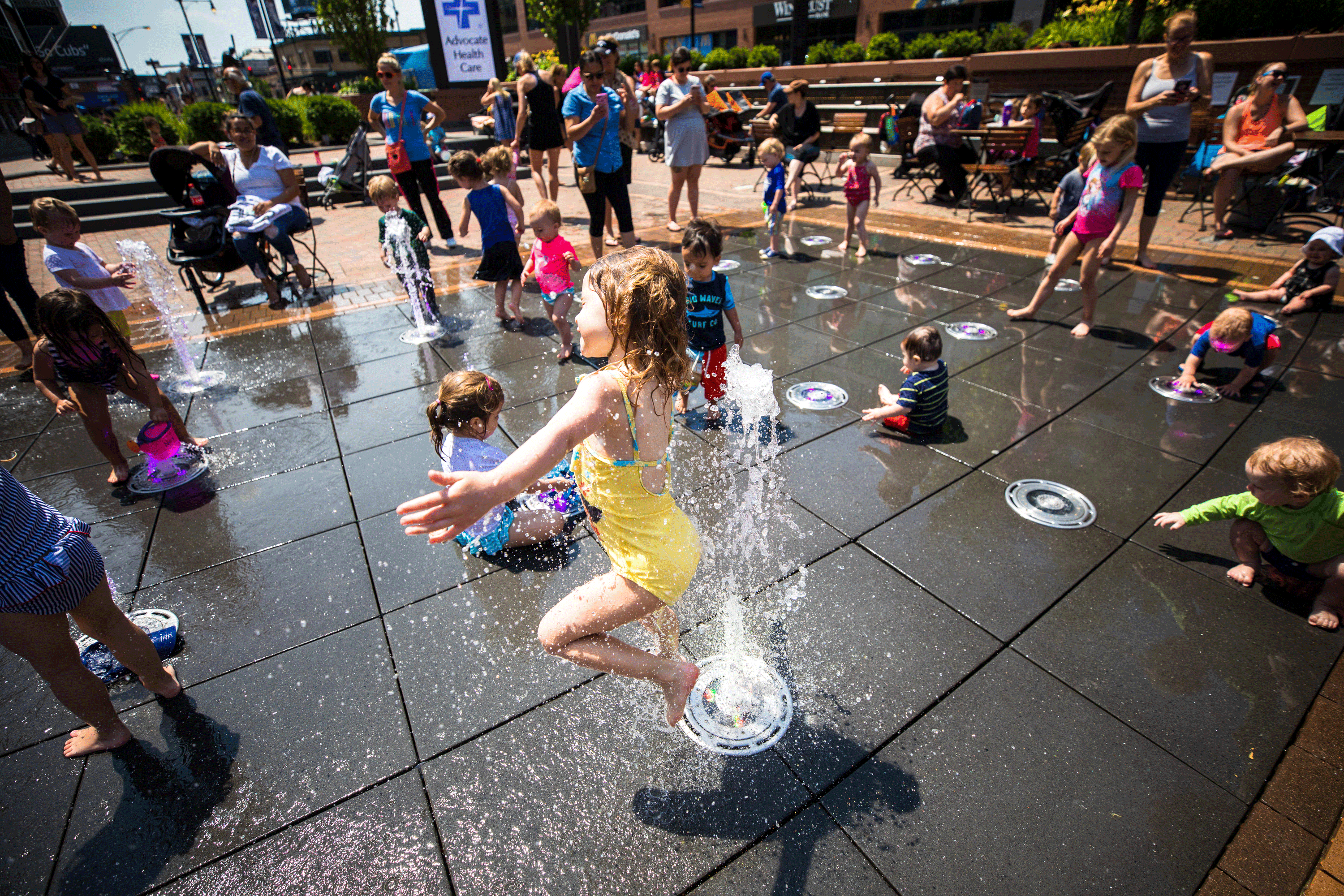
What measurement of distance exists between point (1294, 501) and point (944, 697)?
184cm

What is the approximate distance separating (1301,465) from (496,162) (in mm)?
6640

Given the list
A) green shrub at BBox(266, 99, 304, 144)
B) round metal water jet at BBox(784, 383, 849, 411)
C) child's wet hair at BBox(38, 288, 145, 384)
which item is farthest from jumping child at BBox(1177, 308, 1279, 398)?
green shrub at BBox(266, 99, 304, 144)

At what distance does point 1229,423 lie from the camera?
407 centimetres

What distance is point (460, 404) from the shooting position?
307 centimetres

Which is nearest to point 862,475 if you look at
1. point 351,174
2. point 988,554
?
point 988,554

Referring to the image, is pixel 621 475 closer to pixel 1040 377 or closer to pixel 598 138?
pixel 1040 377

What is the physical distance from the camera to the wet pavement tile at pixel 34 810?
1968 millimetres

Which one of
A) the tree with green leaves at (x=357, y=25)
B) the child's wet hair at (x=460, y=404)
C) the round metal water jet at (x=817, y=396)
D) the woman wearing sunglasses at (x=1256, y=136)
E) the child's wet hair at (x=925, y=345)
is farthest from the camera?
the tree with green leaves at (x=357, y=25)

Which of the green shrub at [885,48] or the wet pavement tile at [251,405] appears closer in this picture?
the wet pavement tile at [251,405]

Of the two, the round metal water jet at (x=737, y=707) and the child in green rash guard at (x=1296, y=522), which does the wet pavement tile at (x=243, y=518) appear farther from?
the child in green rash guard at (x=1296, y=522)

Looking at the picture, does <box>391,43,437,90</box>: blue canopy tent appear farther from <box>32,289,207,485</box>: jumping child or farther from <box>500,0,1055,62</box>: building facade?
<box>32,289,207,485</box>: jumping child

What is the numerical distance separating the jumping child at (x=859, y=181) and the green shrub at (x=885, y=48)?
12248mm

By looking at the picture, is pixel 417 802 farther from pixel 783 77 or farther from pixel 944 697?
pixel 783 77


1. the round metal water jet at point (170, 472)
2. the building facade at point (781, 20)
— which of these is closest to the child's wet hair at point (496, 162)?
the round metal water jet at point (170, 472)
